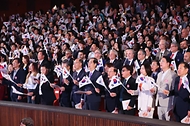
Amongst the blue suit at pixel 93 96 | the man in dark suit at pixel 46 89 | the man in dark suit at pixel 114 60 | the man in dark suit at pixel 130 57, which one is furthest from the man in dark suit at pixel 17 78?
the man in dark suit at pixel 130 57

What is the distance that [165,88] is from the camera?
4.43m

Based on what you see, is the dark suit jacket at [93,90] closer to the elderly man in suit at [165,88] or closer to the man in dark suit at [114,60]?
the elderly man in suit at [165,88]

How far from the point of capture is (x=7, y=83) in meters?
6.24

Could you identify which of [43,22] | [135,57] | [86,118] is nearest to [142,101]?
[86,118]

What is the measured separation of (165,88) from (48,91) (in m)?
1.87

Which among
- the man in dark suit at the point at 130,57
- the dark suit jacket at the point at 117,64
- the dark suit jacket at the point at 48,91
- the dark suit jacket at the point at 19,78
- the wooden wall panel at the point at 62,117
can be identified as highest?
the man in dark suit at the point at 130,57

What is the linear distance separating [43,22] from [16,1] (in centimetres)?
379

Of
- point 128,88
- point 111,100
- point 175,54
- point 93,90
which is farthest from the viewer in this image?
point 175,54

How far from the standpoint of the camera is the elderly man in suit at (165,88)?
14.5ft

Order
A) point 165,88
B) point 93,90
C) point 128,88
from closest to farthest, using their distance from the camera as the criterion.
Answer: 1. point 165,88
2. point 128,88
3. point 93,90

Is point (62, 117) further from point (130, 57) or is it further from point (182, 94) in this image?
point (130, 57)

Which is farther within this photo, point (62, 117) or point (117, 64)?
point (117, 64)

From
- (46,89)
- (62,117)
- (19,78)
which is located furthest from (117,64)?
(62,117)

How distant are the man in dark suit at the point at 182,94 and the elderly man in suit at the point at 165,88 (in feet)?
0.50
